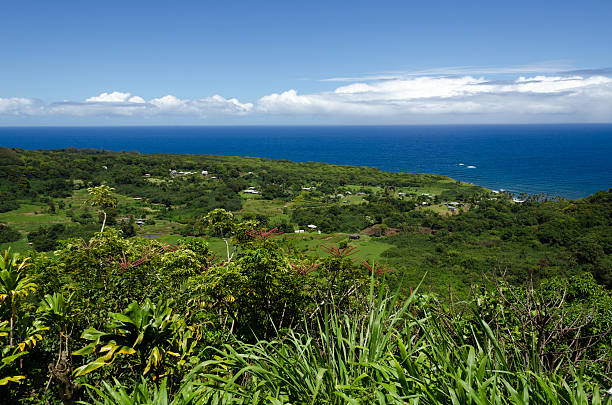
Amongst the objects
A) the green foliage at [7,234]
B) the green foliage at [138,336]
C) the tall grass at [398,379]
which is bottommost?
the green foliage at [7,234]

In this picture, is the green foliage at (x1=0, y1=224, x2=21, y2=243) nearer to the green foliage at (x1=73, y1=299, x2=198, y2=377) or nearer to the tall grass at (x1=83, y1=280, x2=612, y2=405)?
the green foliage at (x1=73, y1=299, x2=198, y2=377)

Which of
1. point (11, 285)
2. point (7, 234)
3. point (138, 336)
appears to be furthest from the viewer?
point (7, 234)

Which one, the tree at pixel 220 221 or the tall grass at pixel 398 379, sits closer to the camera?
the tall grass at pixel 398 379

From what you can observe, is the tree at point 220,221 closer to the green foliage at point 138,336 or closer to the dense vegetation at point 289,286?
the dense vegetation at point 289,286

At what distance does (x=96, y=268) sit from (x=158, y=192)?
7209cm

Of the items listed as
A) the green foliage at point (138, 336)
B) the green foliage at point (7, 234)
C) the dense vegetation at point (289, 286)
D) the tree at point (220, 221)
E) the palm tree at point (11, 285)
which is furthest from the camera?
the green foliage at point (7, 234)

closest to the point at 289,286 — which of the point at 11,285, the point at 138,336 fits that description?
the point at 138,336

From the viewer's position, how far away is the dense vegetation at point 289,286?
3.20m

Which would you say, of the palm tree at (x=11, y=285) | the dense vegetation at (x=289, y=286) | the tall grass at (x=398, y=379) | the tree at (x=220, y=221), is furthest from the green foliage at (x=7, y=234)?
the tall grass at (x=398, y=379)

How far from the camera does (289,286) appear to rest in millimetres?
7484

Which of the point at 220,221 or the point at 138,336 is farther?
the point at 220,221

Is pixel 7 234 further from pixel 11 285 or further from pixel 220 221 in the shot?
pixel 11 285

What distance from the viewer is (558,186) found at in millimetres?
86062

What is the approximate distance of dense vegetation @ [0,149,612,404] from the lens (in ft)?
10.5
